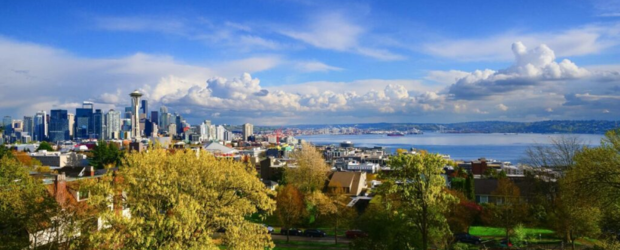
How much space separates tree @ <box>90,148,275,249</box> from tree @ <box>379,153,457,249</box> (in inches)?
290

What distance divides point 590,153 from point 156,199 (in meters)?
18.7

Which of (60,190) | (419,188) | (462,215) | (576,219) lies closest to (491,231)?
(462,215)

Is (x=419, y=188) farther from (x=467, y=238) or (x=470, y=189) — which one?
(x=470, y=189)

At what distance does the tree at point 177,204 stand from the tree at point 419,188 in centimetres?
736

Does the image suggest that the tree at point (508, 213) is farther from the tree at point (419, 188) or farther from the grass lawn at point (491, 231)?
the tree at point (419, 188)

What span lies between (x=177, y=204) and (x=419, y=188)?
11.5 meters

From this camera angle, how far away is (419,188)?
67.5ft

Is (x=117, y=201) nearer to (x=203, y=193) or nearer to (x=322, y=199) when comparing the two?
(x=203, y=193)

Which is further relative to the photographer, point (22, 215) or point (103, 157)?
point (103, 157)

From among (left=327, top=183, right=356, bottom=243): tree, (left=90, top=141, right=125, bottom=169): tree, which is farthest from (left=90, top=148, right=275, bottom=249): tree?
(left=90, top=141, right=125, bottom=169): tree

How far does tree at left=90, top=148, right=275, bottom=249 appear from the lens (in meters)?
13.8

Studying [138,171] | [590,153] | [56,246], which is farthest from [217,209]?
[590,153]

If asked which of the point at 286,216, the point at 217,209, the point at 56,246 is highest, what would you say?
the point at 217,209

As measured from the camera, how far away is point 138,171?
607 inches
